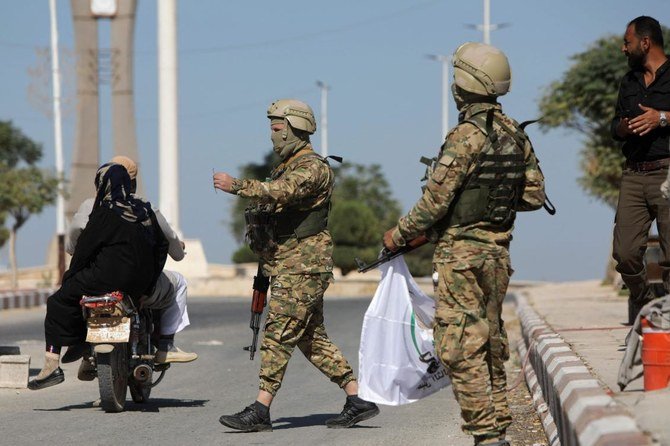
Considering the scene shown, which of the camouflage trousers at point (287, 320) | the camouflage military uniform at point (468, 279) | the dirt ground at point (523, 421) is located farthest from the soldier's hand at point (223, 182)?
the dirt ground at point (523, 421)

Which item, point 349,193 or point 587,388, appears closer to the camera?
point 587,388

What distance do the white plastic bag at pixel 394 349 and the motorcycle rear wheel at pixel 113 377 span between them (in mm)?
2369

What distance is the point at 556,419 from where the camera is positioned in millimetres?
7262

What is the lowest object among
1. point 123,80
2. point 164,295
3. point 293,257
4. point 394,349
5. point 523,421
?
point 523,421

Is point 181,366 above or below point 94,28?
below

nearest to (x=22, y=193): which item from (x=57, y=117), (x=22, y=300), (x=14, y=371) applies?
(x=57, y=117)

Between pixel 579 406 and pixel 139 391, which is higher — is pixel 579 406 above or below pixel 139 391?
above

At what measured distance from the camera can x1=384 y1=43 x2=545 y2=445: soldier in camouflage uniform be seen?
20.8ft

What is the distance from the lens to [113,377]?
912 centimetres

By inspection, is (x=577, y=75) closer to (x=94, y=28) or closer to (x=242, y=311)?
(x=242, y=311)

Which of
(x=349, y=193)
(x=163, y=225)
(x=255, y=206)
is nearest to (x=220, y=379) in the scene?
(x=163, y=225)

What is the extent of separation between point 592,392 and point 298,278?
8.55 feet

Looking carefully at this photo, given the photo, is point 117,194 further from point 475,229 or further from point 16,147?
point 16,147

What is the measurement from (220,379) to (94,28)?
3673cm
